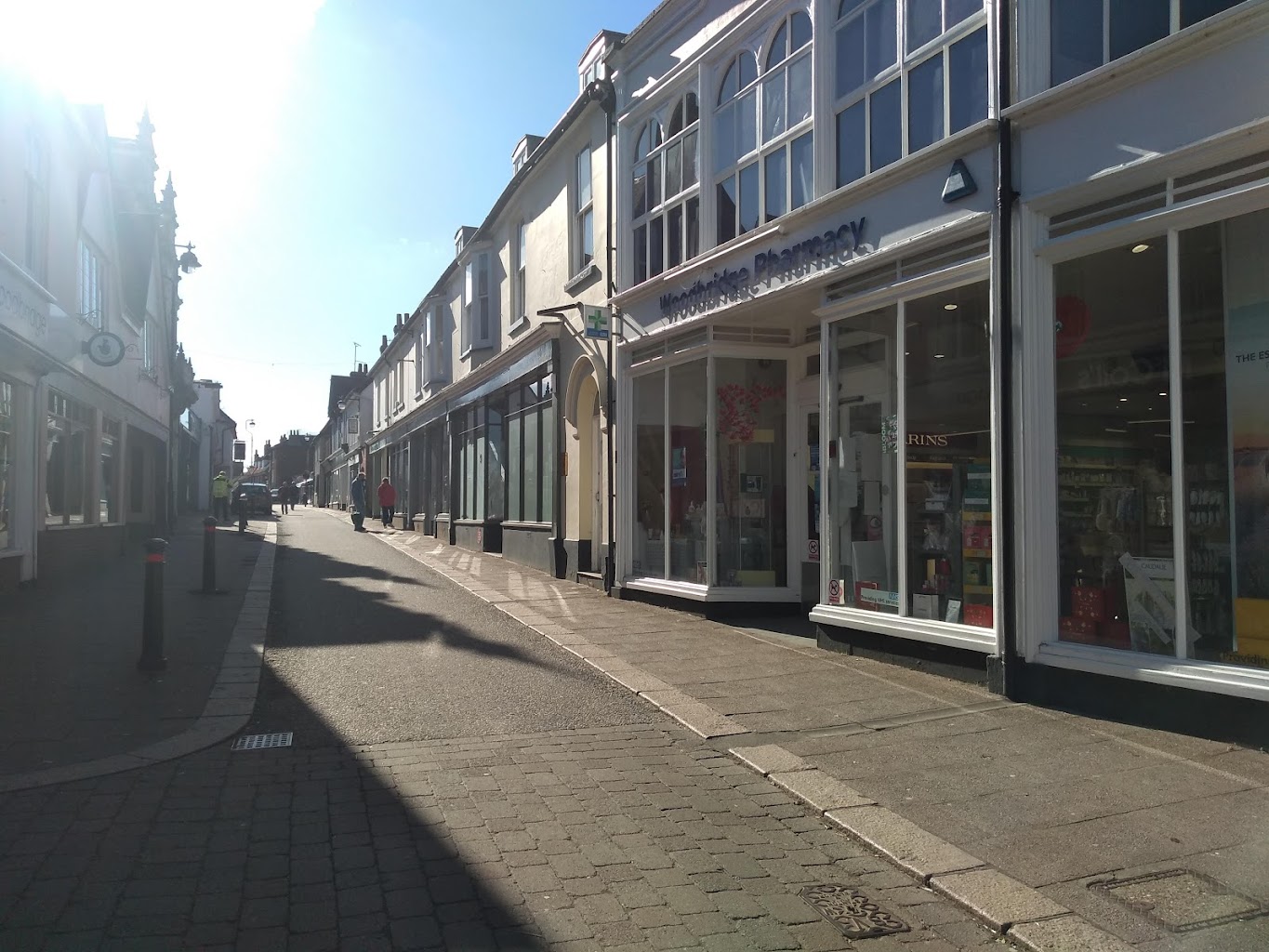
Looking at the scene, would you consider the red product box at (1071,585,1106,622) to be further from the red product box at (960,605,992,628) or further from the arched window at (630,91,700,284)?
the arched window at (630,91,700,284)

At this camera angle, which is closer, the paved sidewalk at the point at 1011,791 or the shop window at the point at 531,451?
the paved sidewalk at the point at 1011,791

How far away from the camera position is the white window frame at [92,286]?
15.8 m

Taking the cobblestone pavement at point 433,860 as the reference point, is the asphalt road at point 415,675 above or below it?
above

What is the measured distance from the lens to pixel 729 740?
6039mm

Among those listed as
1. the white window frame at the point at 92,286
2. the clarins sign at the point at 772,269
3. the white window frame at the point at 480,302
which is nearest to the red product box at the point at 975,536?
the clarins sign at the point at 772,269

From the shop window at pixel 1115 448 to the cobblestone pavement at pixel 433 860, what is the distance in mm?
2996

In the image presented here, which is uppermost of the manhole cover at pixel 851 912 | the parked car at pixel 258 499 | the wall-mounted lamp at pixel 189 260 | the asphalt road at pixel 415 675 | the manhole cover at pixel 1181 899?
the wall-mounted lamp at pixel 189 260

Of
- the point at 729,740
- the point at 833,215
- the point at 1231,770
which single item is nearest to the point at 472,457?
the point at 833,215

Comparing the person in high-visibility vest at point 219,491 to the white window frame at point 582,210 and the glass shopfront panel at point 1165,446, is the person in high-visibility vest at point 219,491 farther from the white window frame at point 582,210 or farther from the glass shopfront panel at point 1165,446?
the glass shopfront panel at point 1165,446

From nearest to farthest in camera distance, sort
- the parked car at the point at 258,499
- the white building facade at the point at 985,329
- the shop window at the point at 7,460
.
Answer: the white building facade at the point at 985,329, the shop window at the point at 7,460, the parked car at the point at 258,499

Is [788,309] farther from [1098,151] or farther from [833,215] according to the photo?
[1098,151]

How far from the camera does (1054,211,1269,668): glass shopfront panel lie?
6.02 meters

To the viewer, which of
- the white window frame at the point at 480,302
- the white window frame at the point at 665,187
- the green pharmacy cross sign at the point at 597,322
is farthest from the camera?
the white window frame at the point at 480,302

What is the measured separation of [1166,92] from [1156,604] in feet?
10.7
